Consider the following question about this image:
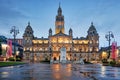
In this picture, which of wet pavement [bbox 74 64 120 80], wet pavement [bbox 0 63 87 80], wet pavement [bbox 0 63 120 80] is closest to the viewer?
wet pavement [bbox 0 63 87 80]

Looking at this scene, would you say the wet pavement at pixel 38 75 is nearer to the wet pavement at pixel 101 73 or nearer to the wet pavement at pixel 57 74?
the wet pavement at pixel 57 74

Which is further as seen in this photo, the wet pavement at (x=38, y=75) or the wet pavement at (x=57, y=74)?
the wet pavement at (x=57, y=74)

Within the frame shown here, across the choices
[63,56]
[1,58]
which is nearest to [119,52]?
[63,56]

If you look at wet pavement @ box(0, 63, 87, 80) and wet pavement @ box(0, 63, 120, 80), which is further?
wet pavement @ box(0, 63, 120, 80)

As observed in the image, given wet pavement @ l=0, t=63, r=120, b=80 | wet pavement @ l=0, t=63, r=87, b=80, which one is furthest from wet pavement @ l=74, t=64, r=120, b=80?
wet pavement @ l=0, t=63, r=87, b=80

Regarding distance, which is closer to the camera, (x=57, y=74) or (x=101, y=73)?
(x=57, y=74)

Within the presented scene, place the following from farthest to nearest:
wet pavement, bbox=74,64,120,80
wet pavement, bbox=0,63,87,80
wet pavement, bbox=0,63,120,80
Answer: wet pavement, bbox=74,64,120,80
wet pavement, bbox=0,63,120,80
wet pavement, bbox=0,63,87,80

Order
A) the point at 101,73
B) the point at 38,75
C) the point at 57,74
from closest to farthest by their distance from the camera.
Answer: the point at 38,75 < the point at 57,74 < the point at 101,73

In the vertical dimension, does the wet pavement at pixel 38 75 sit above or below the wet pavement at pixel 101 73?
above

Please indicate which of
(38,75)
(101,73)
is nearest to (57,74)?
(38,75)

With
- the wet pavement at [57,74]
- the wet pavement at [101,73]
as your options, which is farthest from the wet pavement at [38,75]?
the wet pavement at [101,73]

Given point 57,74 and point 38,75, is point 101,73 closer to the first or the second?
point 57,74

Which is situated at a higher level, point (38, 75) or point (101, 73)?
point (38, 75)

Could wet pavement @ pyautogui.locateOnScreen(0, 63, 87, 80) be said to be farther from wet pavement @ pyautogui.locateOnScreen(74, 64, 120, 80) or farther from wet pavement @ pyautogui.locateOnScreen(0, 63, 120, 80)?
wet pavement @ pyautogui.locateOnScreen(74, 64, 120, 80)
